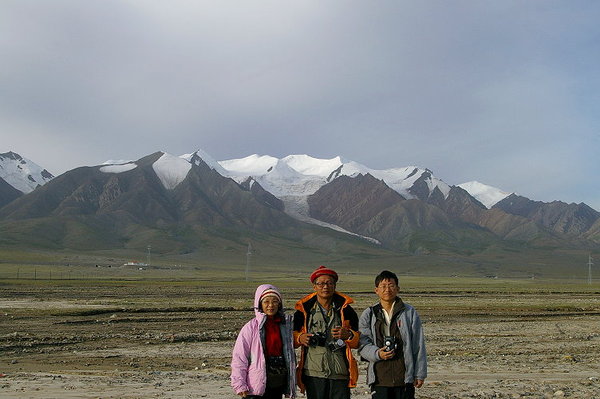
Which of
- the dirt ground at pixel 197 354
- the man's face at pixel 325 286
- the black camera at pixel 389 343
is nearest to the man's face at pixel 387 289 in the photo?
the black camera at pixel 389 343

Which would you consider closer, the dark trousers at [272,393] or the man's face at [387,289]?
the dark trousers at [272,393]

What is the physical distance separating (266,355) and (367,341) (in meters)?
1.24

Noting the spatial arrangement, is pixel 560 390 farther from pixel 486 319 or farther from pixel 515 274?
pixel 515 274

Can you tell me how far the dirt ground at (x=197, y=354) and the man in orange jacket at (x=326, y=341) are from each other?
5763 mm

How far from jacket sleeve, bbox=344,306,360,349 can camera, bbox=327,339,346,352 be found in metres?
0.07

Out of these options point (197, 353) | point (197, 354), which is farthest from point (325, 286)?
point (197, 353)

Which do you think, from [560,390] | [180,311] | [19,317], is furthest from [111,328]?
[560,390]

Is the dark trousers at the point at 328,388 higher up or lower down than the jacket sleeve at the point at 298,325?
lower down

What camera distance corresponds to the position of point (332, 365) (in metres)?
7.78

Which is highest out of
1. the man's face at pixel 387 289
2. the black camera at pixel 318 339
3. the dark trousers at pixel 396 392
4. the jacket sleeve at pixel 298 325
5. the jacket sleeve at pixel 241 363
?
the man's face at pixel 387 289

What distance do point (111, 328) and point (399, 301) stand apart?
23672 mm

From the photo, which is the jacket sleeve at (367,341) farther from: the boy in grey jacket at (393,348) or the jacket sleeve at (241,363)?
the jacket sleeve at (241,363)

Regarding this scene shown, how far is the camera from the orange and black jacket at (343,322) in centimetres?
776

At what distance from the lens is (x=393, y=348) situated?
7695mm
